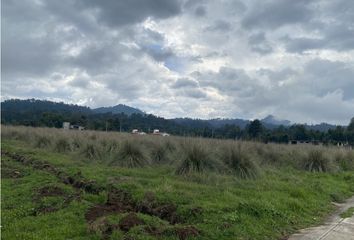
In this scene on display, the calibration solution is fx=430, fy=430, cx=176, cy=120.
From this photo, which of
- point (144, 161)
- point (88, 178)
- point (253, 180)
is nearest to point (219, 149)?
point (253, 180)

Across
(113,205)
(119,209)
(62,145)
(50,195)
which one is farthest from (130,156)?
(62,145)

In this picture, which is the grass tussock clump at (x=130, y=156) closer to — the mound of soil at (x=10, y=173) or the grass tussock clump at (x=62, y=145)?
the mound of soil at (x=10, y=173)

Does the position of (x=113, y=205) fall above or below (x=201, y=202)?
below

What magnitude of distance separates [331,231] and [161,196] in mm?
3394

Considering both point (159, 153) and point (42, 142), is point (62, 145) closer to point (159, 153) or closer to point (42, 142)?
point (42, 142)

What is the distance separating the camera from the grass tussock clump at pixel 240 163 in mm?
12445

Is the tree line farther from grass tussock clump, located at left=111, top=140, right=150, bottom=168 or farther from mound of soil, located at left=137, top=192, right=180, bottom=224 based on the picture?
mound of soil, located at left=137, top=192, right=180, bottom=224

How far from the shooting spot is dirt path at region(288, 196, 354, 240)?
25.1 feet

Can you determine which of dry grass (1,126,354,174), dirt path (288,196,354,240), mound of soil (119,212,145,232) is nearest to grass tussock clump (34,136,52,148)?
dry grass (1,126,354,174)

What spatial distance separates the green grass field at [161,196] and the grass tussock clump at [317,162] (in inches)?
34.9

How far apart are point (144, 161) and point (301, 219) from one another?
661cm

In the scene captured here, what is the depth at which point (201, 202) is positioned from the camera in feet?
28.4

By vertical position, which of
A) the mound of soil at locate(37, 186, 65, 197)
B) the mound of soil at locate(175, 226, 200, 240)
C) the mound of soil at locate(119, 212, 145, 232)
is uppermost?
the mound of soil at locate(37, 186, 65, 197)

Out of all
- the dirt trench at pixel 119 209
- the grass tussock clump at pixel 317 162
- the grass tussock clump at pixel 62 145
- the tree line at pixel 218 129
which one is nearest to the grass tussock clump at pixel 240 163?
the dirt trench at pixel 119 209
